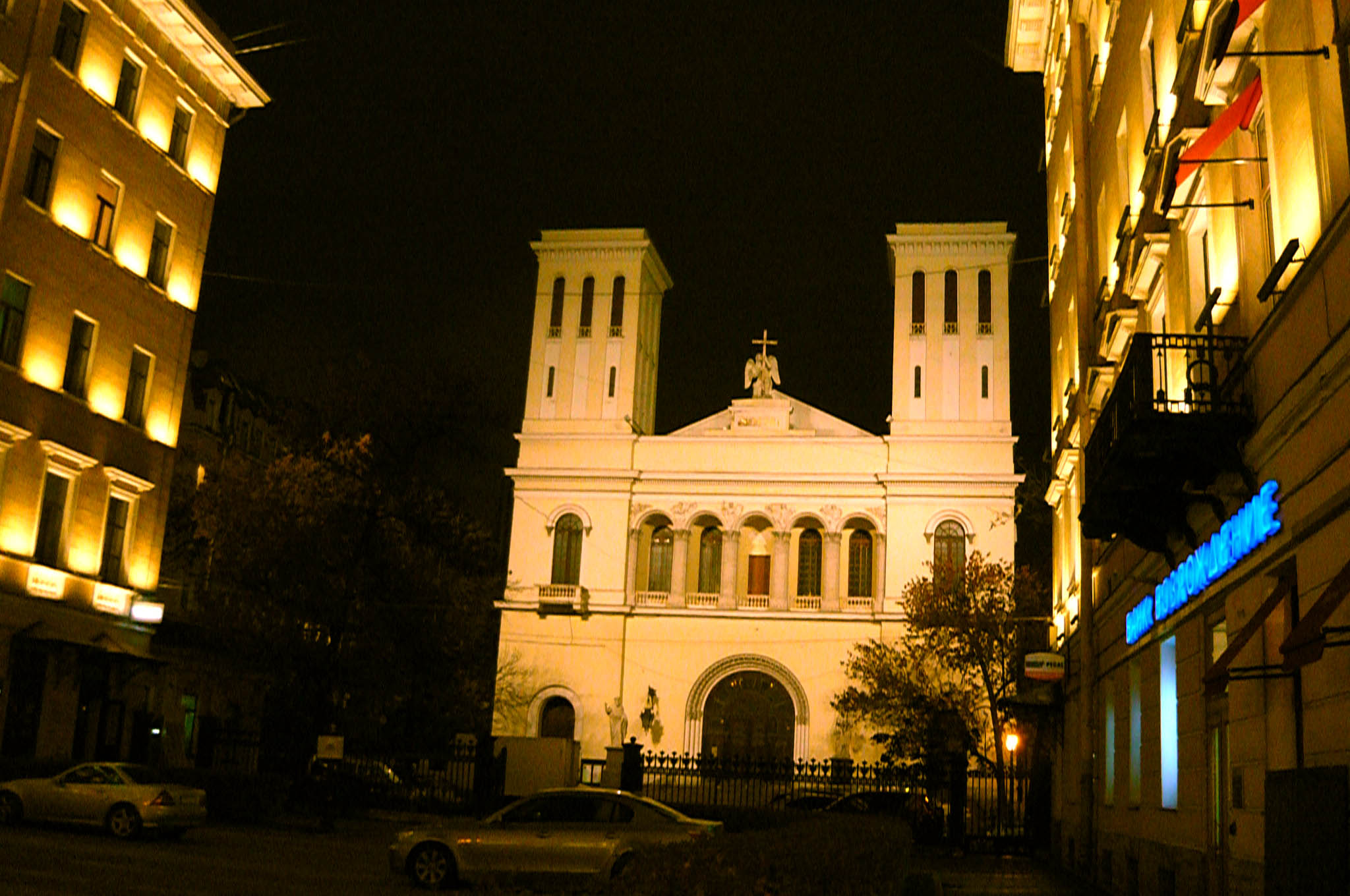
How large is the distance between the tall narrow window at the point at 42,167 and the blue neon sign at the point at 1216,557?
23.2 meters

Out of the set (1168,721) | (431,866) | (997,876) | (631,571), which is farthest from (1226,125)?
(631,571)

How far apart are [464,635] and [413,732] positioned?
4.66 meters

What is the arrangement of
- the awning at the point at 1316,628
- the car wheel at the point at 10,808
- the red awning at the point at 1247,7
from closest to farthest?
the awning at the point at 1316,628 → the red awning at the point at 1247,7 → the car wheel at the point at 10,808

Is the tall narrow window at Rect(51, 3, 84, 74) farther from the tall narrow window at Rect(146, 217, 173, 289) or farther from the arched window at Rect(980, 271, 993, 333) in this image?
the arched window at Rect(980, 271, 993, 333)

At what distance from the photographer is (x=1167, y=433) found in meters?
11.7

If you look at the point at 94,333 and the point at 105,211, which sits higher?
the point at 105,211

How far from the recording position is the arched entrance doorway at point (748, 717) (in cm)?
5288

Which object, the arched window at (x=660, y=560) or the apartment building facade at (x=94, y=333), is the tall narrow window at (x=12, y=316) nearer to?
the apartment building facade at (x=94, y=333)

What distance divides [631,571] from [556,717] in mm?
6947

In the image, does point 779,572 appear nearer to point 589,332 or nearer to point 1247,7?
point 589,332

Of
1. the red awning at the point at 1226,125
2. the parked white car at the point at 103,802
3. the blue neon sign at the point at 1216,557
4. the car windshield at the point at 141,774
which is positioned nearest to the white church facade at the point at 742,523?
the car windshield at the point at 141,774

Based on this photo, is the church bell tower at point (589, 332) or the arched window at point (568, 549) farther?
the church bell tower at point (589, 332)

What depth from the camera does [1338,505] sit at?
9094 millimetres

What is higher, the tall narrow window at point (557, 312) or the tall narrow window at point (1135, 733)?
the tall narrow window at point (557, 312)
